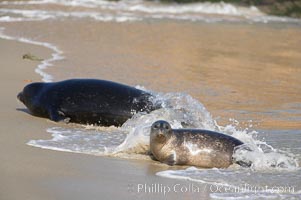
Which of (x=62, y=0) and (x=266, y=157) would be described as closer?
(x=266, y=157)

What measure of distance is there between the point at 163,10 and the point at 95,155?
23.9 m

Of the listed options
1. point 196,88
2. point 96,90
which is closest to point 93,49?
point 196,88

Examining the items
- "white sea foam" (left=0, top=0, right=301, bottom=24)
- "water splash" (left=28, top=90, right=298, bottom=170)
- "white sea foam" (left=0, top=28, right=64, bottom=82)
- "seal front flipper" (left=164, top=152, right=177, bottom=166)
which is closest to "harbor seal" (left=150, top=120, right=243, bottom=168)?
"seal front flipper" (left=164, top=152, right=177, bottom=166)

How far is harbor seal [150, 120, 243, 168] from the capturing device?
5.96 metres

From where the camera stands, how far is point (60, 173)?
5301mm

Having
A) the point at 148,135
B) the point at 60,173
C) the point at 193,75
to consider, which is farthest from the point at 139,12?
the point at 60,173

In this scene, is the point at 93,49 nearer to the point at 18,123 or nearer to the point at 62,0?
the point at 18,123

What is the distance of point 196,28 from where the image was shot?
21000mm

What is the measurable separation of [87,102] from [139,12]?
20.0 m

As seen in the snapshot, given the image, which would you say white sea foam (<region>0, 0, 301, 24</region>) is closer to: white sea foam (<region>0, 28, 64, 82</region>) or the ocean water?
the ocean water

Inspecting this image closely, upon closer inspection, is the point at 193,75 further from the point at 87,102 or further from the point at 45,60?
the point at 87,102

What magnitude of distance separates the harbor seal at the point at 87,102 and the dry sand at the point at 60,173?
33cm

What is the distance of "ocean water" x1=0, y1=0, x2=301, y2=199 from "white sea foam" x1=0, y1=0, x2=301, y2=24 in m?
0.12

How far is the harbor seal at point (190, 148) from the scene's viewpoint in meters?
5.96
